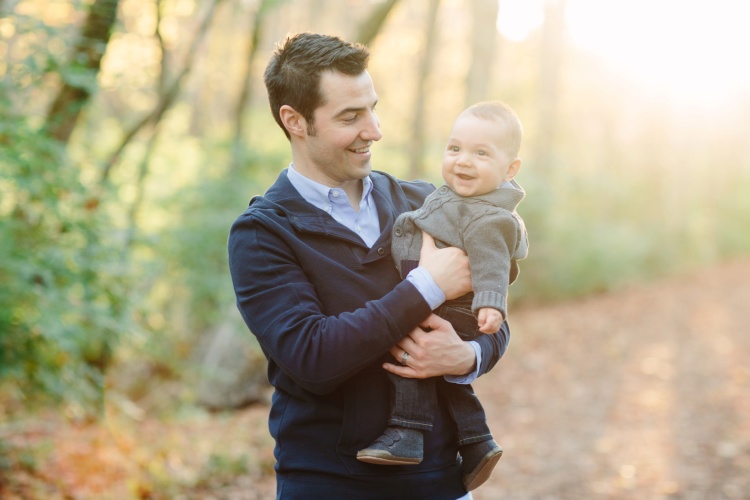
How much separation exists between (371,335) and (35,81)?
3.42 meters

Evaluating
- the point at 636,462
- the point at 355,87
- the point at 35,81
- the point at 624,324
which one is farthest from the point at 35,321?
the point at 624,324

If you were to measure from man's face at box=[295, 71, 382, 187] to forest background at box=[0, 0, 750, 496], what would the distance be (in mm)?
2584

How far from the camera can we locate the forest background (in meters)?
4.89

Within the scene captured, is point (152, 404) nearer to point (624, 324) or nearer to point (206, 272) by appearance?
point (206, 272)

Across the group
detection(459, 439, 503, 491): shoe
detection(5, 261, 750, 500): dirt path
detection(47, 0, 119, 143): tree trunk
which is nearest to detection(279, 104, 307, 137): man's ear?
detection(459, 439, 503, 491): shoe

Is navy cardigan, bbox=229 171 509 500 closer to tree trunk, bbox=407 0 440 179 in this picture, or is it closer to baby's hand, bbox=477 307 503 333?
baby's hand, bbox=477 307 503 333

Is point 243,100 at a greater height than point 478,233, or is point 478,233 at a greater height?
point 243,100

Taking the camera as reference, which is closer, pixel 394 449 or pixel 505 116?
pixel 394 449

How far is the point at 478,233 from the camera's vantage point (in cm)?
230

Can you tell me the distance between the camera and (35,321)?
470cm

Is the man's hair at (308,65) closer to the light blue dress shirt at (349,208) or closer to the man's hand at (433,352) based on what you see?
the light blue dress shirt at (349,208)

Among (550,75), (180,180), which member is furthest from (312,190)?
(550,75)

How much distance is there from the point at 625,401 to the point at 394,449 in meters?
7.98

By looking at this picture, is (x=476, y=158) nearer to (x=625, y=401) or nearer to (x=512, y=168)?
(x=512, y=168)
